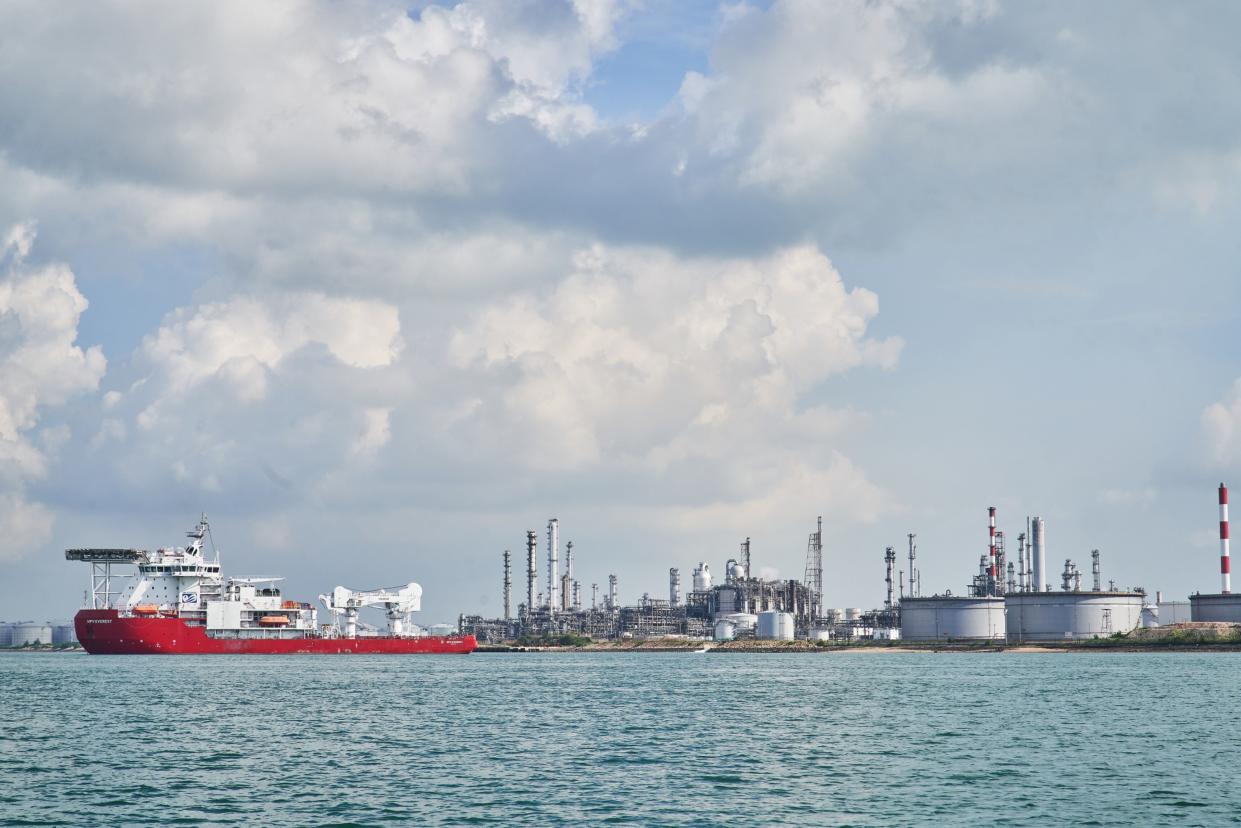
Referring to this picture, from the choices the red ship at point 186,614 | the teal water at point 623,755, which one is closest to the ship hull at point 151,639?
the red ship at point 186,614

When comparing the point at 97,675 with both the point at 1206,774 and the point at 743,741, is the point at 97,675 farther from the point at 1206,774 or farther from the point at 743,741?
the point at 1206,774

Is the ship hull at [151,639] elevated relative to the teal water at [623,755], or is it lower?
lower

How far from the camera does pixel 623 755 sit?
55719mm

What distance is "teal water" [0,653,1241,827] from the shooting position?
135 feet

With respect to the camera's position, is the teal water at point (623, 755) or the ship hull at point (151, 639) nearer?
the teal water at point (623, 755)

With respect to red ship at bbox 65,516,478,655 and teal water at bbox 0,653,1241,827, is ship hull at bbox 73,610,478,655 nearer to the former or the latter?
red ship at bbox 65,516,478,655

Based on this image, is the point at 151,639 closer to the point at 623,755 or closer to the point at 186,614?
the point at 186,614

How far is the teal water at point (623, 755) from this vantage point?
4122 cm

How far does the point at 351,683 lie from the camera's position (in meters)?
112

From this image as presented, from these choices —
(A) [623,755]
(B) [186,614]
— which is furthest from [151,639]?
(A) [623,755]

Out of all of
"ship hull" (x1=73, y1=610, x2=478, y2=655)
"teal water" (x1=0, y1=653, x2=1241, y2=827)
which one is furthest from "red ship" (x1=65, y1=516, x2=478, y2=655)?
"teal water" (x1=0, y1=653, x2=1241, y2=827)

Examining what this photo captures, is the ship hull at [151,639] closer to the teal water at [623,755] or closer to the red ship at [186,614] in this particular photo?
the red ship at [186,614]

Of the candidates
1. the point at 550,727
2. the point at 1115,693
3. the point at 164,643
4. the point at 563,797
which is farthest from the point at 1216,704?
the point at 164,643

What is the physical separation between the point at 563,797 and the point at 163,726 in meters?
33.9
